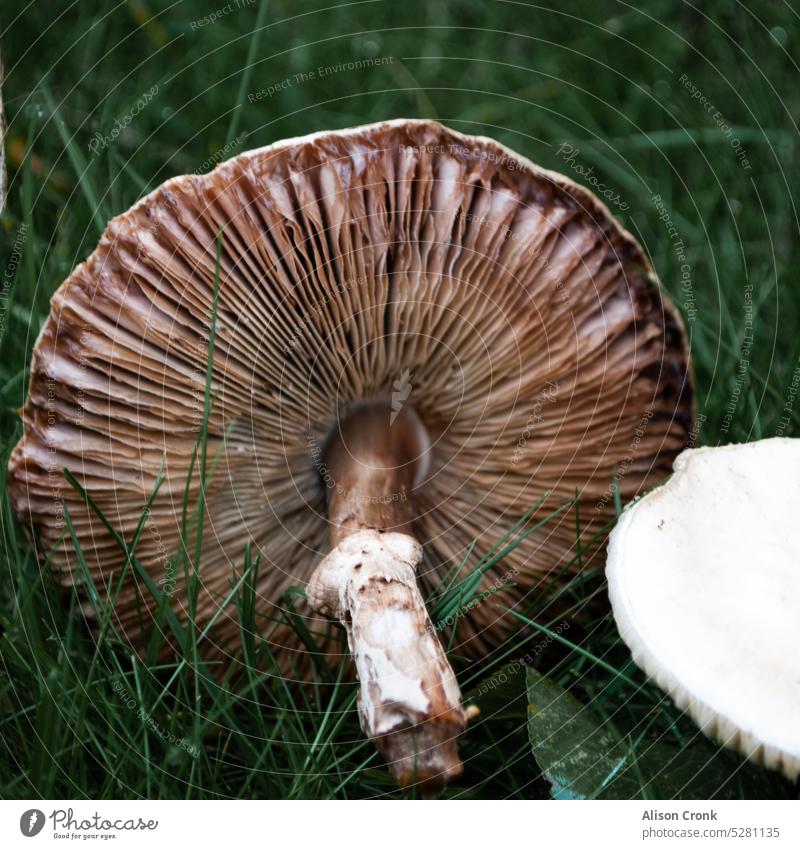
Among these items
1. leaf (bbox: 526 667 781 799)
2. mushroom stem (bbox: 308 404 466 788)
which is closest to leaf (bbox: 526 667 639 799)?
leaf (bbox: 526 667 781 799)

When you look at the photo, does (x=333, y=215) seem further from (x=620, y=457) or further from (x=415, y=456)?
(x=620, y=457)

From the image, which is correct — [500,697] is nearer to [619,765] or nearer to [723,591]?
[619,765]

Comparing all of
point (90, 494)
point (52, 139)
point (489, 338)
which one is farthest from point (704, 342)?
point (52, 139)
